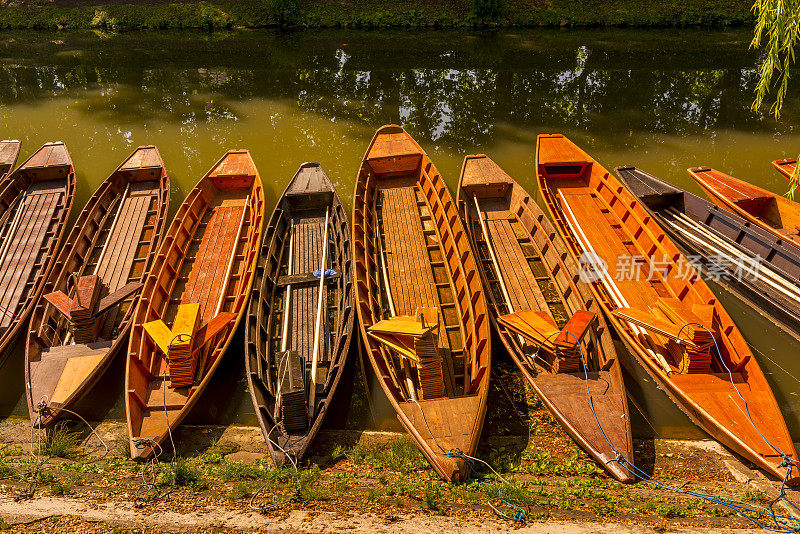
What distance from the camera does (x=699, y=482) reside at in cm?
788

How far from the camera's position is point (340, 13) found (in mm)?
35188

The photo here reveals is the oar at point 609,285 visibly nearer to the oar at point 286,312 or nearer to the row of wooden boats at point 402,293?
the row of wooden boats at point 402,293

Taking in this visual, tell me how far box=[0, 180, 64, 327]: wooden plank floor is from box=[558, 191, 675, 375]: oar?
45.0ft

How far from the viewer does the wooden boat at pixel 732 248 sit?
36.1 ft

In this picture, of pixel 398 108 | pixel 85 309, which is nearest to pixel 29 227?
pixel 85 309

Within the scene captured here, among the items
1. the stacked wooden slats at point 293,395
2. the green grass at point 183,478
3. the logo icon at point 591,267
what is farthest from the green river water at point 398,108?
the logo icon at point 591,267

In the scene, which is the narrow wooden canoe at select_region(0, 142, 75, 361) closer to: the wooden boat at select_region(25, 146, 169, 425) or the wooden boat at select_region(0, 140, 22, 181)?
the wooden boat at select_region(25, 146, 169, 425)

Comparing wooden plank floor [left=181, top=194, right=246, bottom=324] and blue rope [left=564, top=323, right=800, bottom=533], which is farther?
wooden plank floor [left=181, top=194, right=246, bottom=324]

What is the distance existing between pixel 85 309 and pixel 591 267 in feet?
37.6

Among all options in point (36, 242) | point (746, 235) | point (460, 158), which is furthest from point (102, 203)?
point (746, 235)

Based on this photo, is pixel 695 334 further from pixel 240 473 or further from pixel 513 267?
pixel 240 473

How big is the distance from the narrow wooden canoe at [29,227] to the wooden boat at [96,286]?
A: 0.52 meters

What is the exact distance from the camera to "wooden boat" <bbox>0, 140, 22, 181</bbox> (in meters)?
16.4

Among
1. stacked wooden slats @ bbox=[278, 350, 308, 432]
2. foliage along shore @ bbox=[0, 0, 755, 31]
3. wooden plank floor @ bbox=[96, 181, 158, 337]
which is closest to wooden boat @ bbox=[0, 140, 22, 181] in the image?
wooden plank floor @ bbox=[96, 181, 158, 337]
